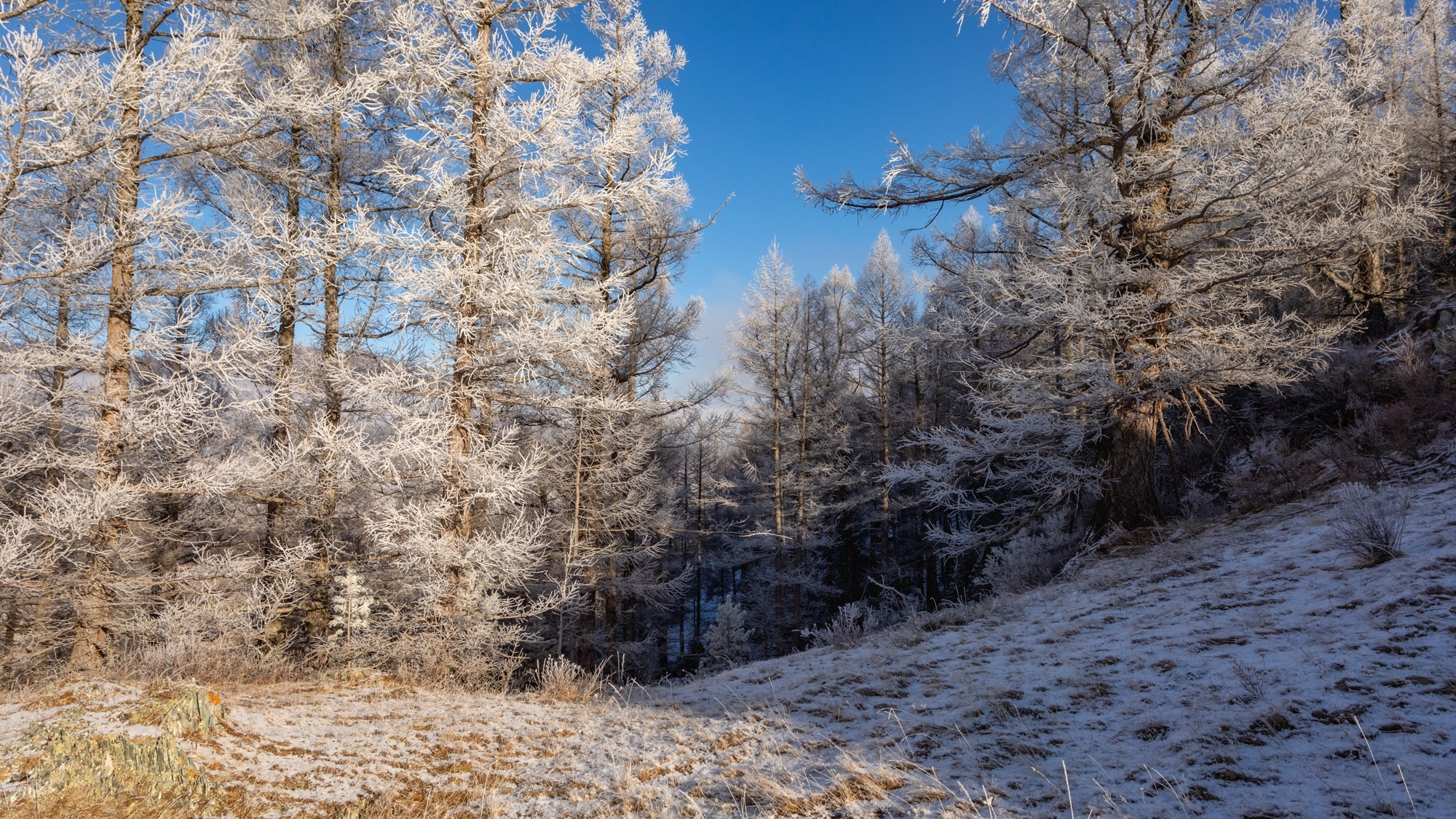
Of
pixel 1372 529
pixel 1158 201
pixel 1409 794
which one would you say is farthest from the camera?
pixel 1158 201

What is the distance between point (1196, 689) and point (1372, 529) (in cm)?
256

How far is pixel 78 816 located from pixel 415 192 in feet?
22.8

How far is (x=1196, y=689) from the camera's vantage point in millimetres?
3387

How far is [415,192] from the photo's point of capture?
777 centimetres

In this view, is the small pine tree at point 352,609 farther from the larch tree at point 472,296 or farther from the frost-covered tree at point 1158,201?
the frost-covered tree at point 1158,201

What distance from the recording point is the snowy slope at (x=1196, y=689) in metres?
2.40

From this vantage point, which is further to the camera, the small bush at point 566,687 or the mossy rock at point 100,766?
the small bush at point 566,687

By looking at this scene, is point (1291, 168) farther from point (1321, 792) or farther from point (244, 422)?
point (244, 422)

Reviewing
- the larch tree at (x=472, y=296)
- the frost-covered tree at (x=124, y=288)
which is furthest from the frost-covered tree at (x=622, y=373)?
the frost-covered tree at (x=124, y=288)

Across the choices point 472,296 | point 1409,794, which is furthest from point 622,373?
point 1409,794

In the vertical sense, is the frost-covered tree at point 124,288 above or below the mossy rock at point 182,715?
above

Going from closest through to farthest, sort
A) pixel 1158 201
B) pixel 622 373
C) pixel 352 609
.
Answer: pixel 352 609
pixel 1158 201
pixel 622 373

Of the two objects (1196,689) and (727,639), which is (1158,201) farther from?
(727,639)

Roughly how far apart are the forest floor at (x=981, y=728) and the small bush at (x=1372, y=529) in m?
0.12
